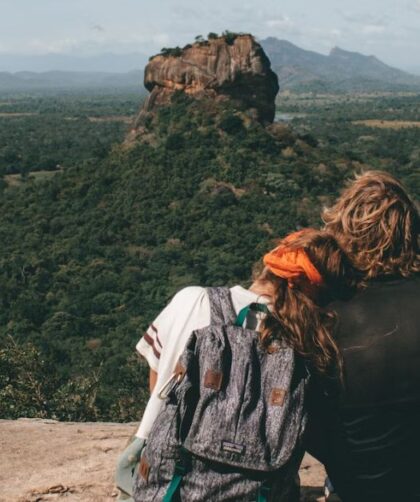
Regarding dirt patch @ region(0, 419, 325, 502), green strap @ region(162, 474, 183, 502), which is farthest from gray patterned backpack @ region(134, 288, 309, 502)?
dirt patch @ region(0, 419, 325, 502)

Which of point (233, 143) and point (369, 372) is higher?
point (369, 372)

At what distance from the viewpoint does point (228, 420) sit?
2.80 meters

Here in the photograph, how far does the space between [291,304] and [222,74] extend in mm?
33312

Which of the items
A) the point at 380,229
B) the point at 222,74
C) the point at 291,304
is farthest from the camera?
the point at 222,74

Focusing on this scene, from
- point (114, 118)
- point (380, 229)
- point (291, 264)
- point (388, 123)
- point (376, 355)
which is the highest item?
point (380, 229)

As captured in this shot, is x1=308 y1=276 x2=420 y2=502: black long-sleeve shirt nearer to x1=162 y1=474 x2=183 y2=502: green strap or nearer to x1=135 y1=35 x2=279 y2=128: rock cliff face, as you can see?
x1=162 y1=474 x2=183 y2=502: green strap

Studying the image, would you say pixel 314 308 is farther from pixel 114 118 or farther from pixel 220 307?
pixel 114 118

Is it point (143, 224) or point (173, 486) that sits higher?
point (173, 486)

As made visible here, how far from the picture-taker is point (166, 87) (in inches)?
1474

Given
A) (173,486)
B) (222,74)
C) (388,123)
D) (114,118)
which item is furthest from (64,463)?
(114,118)

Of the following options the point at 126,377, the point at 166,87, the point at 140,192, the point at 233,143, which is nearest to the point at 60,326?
the point at 126,377

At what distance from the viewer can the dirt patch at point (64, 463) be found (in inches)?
196

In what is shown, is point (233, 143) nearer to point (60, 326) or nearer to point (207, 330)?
point (60, 326)

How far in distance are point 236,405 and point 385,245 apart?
2.90ft
